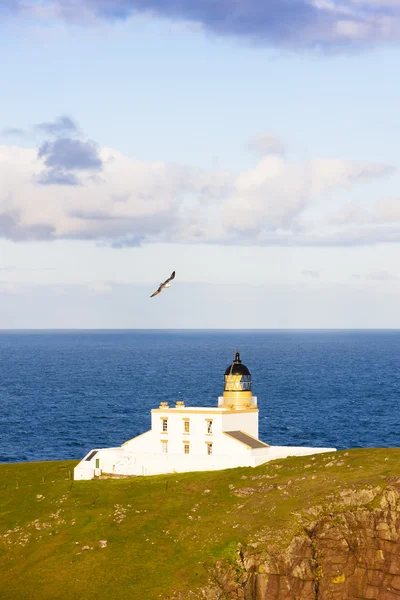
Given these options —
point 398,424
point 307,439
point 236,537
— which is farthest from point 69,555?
point 398,424

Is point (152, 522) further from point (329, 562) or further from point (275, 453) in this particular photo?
point (275, 453)

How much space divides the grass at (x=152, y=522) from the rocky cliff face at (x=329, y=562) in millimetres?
917

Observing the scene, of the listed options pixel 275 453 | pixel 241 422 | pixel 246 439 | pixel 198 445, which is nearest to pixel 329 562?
pixel 275 453

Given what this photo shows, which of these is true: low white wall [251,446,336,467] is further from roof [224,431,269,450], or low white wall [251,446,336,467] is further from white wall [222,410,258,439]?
white wall [222,410,258,439]

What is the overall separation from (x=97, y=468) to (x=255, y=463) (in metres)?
12.2

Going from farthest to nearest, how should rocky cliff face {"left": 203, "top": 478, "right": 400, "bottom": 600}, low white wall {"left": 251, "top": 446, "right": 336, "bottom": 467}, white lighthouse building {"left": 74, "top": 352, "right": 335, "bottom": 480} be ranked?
1. white lighthouse building {"left": 74, "top": 352, "right": 335, "bottom": 480}
2. low white wall {"left": 251, "top": 446, "right": 336, "bottom": 467}
3. rocky cliff face {"left": 203, "top": 478, "right": 400, "bottom": 600}

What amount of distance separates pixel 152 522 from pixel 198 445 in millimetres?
14691

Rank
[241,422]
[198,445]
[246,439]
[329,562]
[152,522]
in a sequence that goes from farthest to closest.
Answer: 1. [241,422]
2. [198,445]
3. [246,439]
4. [152,522]
5. [329,562]

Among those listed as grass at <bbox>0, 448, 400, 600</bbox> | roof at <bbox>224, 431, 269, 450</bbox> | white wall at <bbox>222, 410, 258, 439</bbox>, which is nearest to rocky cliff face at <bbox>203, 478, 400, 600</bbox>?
grass at <bbox>0, 448, 400, 600</bbox>

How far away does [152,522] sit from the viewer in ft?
211

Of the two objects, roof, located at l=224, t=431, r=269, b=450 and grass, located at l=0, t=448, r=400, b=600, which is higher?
roof, located at l=224, t=431, r=269, b=450

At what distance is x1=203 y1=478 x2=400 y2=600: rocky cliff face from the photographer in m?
57.8

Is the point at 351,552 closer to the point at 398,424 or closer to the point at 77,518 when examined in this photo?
the point at 77,518

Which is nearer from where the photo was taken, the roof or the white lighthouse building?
the white lighthouse building
